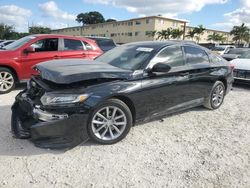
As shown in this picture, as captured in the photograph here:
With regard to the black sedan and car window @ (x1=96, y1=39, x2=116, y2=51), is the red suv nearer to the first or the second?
the black sedan

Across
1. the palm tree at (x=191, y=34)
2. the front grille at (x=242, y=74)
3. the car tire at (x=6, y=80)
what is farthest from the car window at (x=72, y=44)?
the palm tree at (x=191, y=34)

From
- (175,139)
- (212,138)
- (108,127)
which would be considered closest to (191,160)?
(175,139)

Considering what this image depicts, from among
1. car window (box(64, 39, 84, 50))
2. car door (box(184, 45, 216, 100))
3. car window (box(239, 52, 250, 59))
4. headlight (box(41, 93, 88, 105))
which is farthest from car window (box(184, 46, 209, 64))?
car window (box(239, 52, 250, 59))

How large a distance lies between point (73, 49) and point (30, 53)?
128 cm

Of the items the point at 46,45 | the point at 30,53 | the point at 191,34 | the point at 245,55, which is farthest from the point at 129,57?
the point at 191,34

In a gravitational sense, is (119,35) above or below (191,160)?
above

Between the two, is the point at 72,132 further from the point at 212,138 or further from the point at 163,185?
the point at 212,138

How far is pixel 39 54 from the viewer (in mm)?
6887

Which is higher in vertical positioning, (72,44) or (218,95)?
(72,44)

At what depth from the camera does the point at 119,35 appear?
6712 cm

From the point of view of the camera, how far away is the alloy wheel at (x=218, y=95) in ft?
18.1

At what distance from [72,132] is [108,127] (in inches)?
23.7

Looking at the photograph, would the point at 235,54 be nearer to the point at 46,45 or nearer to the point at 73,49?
the point at 73,49

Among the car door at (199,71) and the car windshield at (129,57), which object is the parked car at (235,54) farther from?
the car windshield at (129,57)
